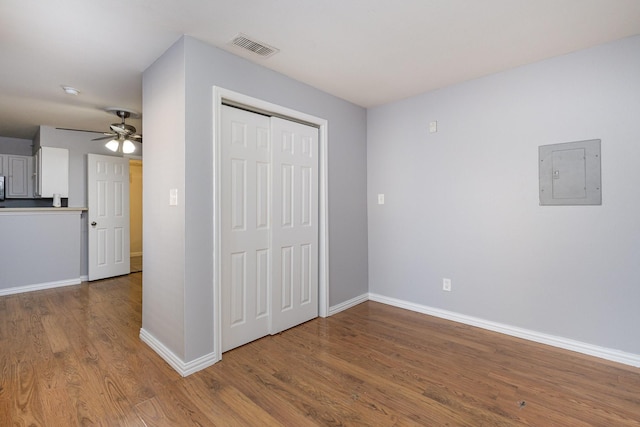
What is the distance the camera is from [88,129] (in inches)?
194

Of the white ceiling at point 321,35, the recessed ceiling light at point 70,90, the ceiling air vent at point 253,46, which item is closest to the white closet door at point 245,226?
the ceiling air vent at point 253,46

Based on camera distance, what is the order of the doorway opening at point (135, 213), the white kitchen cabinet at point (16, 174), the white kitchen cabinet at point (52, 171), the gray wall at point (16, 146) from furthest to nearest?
the doorway opening at point (135, 213) → the gray wall at point (16, 146) → the white kitchen cabinet at point (16, 174) → the white kitchen cabinet at point (52, 171)

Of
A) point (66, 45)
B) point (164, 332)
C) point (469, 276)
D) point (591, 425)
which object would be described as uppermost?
point (66, 45)

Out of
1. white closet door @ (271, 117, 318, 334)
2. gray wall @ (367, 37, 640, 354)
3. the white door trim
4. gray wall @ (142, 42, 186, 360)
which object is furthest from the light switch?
gray wall @ (367, 37, 640, 354)

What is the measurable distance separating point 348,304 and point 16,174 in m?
6.02

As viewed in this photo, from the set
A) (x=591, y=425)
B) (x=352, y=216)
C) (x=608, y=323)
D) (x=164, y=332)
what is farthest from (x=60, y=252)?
(x=608, y=323)

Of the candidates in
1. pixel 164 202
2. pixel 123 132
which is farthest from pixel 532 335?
pixel 123 132

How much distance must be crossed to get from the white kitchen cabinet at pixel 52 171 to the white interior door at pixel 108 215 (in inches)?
12.2

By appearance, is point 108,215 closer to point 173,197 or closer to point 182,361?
point 173,197

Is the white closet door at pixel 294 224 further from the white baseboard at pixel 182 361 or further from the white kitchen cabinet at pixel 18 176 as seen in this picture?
the white kitchen cabinet at pixel 18 176

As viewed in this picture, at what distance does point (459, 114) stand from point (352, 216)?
5.27ft

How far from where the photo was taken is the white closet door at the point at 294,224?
2906 mm

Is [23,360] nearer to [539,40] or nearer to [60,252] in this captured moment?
[60,252]

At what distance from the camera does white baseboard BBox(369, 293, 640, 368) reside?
235cm
